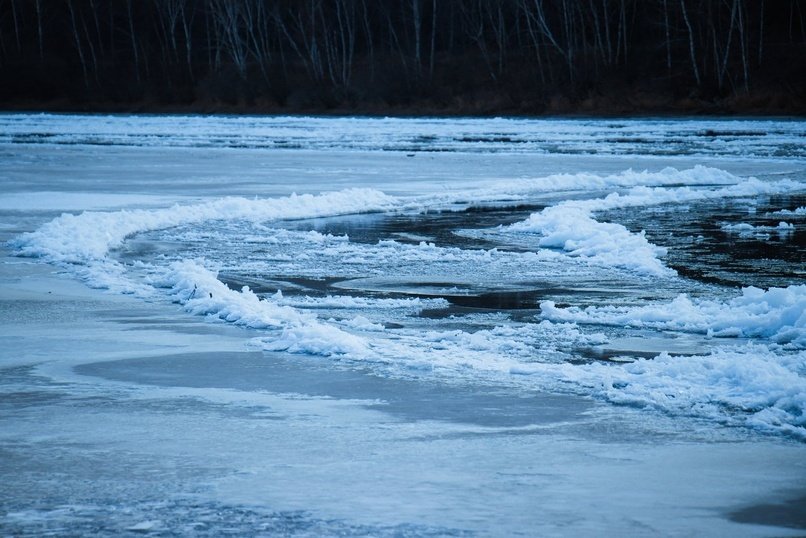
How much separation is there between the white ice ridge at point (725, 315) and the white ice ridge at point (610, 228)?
90.3 inches

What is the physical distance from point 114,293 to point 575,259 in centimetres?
444

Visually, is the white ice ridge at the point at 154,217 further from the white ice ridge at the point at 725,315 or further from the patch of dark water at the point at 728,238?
the white ice ridge at the point at 725,315

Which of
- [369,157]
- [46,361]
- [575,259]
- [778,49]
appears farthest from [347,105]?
[46,361]

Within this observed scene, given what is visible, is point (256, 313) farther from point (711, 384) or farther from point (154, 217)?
point (154, 217)

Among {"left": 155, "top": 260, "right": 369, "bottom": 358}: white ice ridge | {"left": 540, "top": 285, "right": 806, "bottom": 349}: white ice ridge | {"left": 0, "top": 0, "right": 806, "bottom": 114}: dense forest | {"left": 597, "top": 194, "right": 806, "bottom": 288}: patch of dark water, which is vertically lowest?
{"left": 597, "top": 194, "right": 806, "bottom": 288}: patch of dark water

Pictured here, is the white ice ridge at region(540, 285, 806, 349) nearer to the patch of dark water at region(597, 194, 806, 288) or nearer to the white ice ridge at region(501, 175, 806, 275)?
the patch of dark water at region(597, 194, 806, 288)

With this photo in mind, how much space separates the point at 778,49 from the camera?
5738 cm

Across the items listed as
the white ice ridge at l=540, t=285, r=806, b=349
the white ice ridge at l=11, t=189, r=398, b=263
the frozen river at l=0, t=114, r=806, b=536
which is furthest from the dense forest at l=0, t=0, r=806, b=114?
the white ice ridge at l=540, t=285, r=806, b=349

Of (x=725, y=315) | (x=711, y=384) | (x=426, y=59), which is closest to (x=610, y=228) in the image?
(x=725, y=315)

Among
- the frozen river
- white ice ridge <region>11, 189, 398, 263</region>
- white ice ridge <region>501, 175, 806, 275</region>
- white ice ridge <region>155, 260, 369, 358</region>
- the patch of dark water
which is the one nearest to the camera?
the frozen river

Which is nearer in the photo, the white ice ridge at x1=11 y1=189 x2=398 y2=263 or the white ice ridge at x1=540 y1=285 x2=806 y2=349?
the white ice ridge at x1=540 y1=285 x2=806 y2=349

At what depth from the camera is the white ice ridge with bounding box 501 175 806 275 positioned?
11.9 m

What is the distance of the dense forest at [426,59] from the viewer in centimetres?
5500

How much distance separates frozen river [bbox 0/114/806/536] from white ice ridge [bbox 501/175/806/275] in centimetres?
6
